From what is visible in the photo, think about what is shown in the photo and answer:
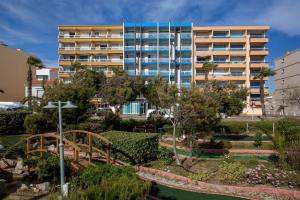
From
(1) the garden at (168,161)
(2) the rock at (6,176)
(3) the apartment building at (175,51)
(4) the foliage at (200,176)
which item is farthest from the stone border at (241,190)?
(3) the apartment building at (175,51)

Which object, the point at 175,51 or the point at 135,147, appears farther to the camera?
the point at 175,51

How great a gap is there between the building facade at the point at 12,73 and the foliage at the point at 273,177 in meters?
52.9

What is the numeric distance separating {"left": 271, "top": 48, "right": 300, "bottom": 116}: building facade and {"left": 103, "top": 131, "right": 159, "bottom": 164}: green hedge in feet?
160

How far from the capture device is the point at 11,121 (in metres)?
26.4

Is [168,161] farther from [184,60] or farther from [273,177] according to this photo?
[184,60]

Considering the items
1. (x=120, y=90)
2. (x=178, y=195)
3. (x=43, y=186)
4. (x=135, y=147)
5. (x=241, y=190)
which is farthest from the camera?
(x=120, y=90)

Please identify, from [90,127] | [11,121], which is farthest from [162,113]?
[11,121]

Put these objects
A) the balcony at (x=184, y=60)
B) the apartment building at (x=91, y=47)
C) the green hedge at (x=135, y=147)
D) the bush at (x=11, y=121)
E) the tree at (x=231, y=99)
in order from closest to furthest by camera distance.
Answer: the green hedge at (x=135, y=147) → the tree at (x=231, y=99) → the bush at (x=11, y=121) → the balcony at (x=184, y=60) → the apartment building at (x=91, y=47)

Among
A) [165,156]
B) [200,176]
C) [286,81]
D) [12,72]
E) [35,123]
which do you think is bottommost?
[200,176]

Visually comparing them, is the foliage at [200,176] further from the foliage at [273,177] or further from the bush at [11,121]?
the bush at [11,121]

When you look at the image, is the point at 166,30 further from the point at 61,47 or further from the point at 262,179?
the point at 262,179

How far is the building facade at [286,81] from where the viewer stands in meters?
59.4

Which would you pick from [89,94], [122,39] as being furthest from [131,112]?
[89,94]

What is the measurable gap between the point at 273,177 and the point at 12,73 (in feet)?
186
